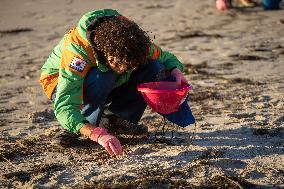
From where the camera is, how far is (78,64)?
86.1 inches

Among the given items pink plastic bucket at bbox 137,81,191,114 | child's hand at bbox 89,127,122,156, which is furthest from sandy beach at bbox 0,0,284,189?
pink plastic bucket at bbox 137,81,191,114

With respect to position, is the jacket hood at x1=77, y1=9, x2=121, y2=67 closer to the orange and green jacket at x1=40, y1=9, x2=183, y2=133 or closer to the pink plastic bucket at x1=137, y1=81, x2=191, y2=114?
the orange and green jacket at x1=40, y1=9, x2=183, y2=133

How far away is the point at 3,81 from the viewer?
392 centimetres

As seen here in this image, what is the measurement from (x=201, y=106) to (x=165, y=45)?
6.49 ft

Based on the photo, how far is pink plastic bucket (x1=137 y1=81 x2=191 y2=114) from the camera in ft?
7.25

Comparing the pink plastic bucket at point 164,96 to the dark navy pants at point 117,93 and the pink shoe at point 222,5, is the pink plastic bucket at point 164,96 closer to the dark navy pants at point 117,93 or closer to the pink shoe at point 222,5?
the dark navy pants at point 117,93

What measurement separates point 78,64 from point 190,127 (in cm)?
95

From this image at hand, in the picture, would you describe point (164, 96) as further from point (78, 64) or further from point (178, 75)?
point (78, 64)

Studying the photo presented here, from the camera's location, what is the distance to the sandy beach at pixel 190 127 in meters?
2.07

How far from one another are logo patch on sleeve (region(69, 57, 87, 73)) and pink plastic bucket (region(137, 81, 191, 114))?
34 centimetres

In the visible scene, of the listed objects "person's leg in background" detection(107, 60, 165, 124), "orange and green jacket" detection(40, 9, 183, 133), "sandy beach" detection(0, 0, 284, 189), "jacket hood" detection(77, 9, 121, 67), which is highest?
"jacket hood" detection(77, 9, 121, 67)

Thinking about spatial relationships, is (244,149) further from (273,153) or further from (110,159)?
(110,159)

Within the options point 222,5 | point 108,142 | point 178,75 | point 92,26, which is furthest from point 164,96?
point 222,5

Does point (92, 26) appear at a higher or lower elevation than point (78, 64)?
higher
